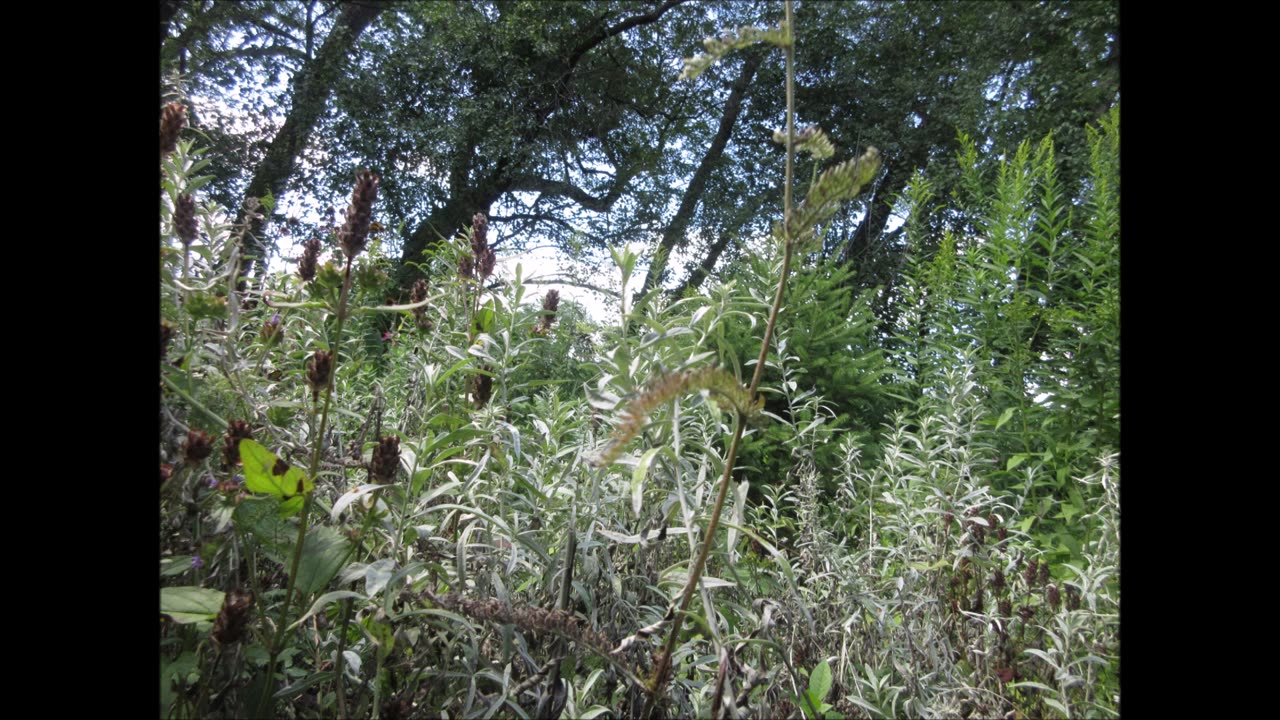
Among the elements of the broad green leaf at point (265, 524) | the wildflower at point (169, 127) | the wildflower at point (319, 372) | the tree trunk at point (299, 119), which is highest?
the tree trunk at point (299, 119)

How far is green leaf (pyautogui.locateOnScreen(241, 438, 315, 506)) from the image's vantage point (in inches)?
25.0

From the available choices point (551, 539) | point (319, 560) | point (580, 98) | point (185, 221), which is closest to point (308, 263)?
point (185, 221)

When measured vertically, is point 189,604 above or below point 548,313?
below

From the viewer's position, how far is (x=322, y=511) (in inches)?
33.5

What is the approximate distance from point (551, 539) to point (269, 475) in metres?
0.49

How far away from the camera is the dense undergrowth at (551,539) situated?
0.65 meters

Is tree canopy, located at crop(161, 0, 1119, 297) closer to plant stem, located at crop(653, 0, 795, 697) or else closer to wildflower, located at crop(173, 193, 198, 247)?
wildflower, located at crop(173, 193, 198, 247)

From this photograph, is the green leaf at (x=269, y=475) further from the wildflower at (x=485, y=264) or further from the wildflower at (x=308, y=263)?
the wildflower at (x=485, y=264)

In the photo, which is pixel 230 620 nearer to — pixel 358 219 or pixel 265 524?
pixel 265 524

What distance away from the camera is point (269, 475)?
0.65m

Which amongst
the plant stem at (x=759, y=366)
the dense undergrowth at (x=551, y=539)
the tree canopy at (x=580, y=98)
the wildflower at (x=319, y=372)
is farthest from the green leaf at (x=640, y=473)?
the tree canopy at (x=580, y=98)

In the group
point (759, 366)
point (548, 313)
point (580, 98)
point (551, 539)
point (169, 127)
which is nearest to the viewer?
point (759, 366)

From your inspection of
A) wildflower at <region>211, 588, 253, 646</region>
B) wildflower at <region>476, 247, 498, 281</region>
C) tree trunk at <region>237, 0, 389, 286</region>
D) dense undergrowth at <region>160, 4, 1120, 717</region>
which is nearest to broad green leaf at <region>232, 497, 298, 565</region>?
dense undergrowth at <region>160, 4, 1120, 717</region>
